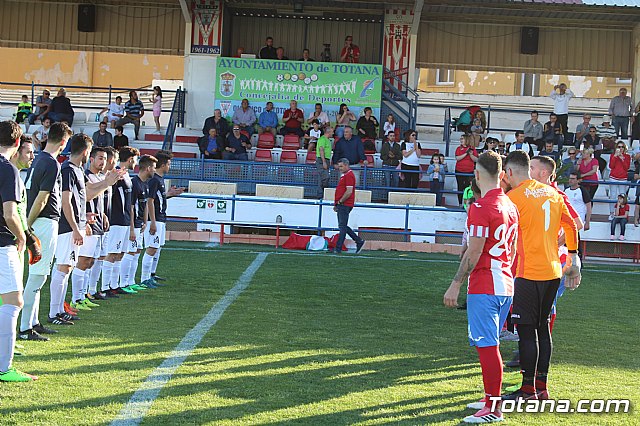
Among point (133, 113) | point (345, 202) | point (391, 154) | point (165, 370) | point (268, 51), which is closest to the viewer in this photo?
point (165, 370)

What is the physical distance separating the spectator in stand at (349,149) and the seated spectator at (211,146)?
2970mm

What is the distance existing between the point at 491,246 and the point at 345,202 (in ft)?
39.5

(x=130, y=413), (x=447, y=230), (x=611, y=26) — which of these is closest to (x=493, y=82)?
(x=611, y=26)

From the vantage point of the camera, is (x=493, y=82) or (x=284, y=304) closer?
(x=284, y=304)

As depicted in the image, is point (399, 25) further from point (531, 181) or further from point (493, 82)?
point (531, 181)

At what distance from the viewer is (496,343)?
19.7 feet

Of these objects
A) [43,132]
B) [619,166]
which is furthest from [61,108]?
[619,166]

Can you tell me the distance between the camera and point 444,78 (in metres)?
43.3

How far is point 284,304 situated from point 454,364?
347 centimetres

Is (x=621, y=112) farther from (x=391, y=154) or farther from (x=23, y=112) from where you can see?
(x=23, y=112)

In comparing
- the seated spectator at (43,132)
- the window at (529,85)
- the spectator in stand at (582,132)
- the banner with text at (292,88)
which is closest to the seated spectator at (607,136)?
the spectator in stand at (582,132)

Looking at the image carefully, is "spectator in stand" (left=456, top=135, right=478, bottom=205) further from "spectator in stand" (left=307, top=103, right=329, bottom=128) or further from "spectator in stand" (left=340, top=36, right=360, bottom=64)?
"spectator in stand" (left=340, top=36, right=360, bottom=64)

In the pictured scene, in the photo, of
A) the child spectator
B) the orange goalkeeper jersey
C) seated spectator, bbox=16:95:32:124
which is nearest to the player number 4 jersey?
the orange goalkeeper jersey

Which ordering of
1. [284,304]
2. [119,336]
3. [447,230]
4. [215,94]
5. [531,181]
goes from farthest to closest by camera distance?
[215,94], [447,230], [284,304], [119,336], [531,181]
